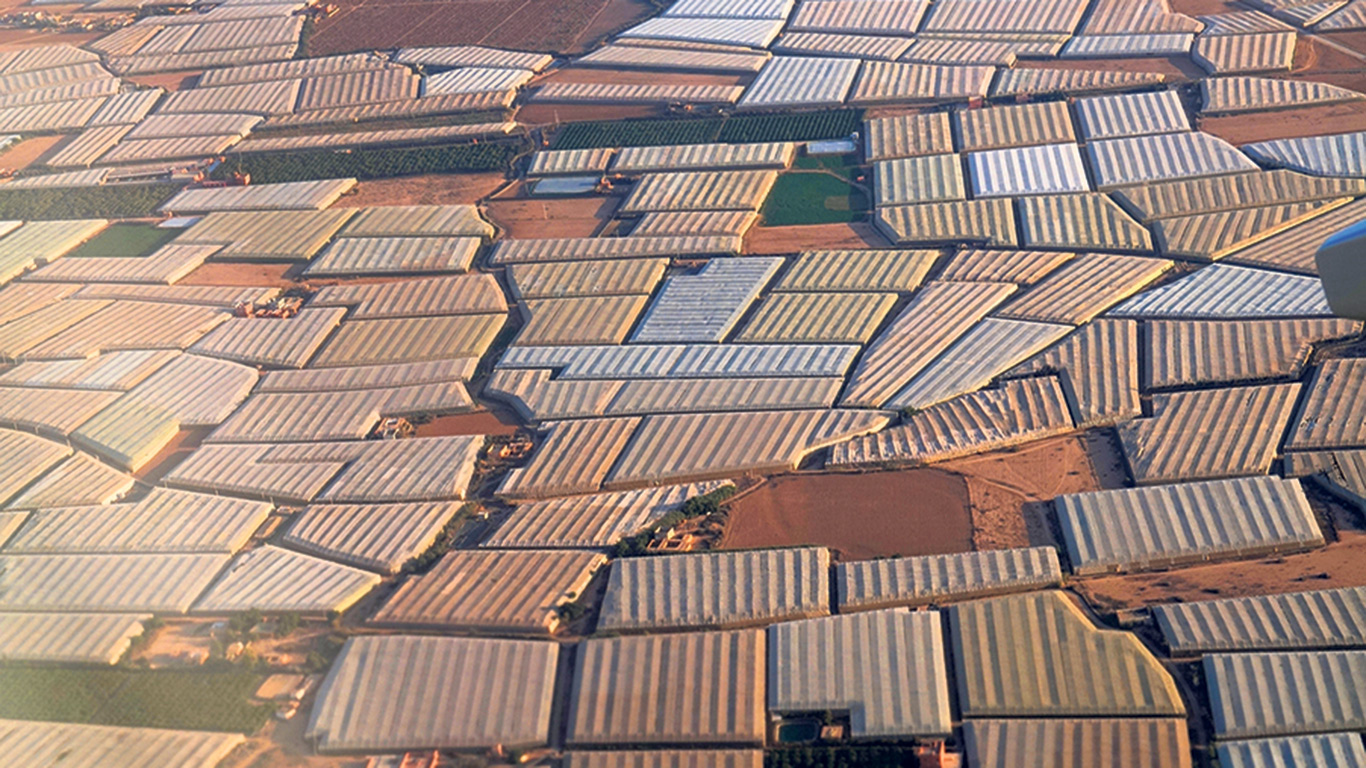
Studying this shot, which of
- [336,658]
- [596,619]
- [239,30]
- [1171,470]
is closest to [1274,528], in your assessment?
[1171,470]

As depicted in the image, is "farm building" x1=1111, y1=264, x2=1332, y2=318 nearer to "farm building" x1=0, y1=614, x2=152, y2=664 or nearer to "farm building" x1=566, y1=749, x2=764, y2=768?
"farm building" x1=566, y1=749, x2=764, y2=768

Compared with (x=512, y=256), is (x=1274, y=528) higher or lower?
lower

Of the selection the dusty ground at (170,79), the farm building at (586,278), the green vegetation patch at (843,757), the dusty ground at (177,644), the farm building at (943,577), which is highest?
the dusty ground at (170,79)

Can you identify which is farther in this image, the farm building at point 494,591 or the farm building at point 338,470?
the farm building at point 338,470

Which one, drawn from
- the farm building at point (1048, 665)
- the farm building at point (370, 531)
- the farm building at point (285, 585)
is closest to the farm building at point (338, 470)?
the farm building at point (370, 531)

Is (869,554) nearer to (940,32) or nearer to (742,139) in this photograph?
(742,139)

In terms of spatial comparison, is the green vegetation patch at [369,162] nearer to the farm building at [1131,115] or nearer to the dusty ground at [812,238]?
the dusty ground at [812,238]

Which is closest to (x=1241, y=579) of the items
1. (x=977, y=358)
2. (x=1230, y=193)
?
(x=977, y=358)
